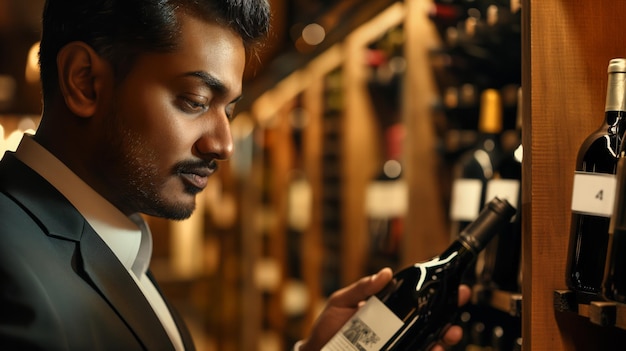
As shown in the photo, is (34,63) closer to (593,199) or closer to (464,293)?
(464,293)

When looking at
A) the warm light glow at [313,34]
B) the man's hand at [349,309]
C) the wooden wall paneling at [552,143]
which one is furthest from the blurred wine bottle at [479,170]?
the warm light glow at [313,34]

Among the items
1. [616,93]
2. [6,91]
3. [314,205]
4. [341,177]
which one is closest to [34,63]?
[341,177]

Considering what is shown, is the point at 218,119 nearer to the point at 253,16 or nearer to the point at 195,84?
the point at 195,84

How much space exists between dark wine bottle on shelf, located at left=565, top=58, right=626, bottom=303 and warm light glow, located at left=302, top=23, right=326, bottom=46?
2.37 metres

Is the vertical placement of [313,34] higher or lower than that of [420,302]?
higher

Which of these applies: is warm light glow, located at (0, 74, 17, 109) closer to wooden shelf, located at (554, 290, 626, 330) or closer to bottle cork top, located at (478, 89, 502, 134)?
bottle cork top, located at (478, 89, 502, 134)

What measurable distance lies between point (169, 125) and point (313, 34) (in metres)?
2.38

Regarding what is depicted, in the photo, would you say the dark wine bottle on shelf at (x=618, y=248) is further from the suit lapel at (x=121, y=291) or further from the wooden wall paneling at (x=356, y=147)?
the wooden wall paneling at (x=356, y=147)

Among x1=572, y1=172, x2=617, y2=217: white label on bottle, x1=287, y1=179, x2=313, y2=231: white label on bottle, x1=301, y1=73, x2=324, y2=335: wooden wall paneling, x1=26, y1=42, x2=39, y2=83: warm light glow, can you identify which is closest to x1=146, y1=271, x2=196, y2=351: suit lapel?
x1=26, y1=42, x2=39, y2=83: warm light glow

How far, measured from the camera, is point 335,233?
369cm

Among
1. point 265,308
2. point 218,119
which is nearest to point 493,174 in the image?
point 218,119

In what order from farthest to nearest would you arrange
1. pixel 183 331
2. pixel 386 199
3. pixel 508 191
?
pixel 386 199, pixel 508 191, pixel 183 331

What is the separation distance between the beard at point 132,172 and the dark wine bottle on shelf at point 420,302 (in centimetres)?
42

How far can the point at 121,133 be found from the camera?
129 cm
